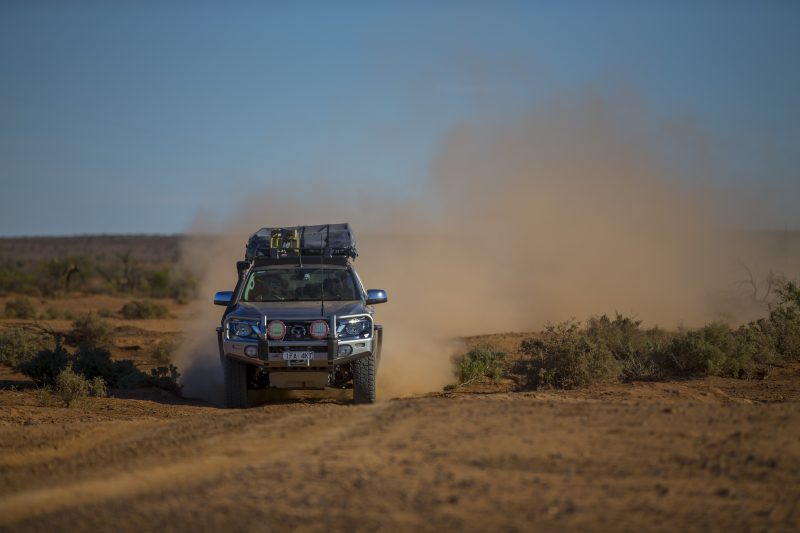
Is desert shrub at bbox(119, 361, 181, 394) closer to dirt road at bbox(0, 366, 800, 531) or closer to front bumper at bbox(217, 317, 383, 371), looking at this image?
front bumper at bbox(217, 317, 383, 371)

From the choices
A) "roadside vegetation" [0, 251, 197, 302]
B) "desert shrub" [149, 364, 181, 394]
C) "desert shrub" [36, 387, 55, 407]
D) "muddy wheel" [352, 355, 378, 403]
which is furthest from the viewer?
"roadside vegetation" [0, 251, 197, 302]

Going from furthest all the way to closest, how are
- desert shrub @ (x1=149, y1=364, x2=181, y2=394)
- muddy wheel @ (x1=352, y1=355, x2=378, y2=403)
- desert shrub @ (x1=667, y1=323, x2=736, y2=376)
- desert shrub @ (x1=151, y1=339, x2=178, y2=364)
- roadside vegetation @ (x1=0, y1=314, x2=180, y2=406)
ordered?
1. desert shrub @ (x1=151, y1=339, x2=178, y2=364)
2. desert shrub @ (x1=149, y1=364, x2=181, y2=394)
3. desert shrub @ (x1=667, y1=323, x2=736, y2=376)
4. roadside vegetation @ (x1=0, y1=314, x2=180, y2=406)
5. muddy wheel @ (x1=352, y1=355, x2=378, y2=403)

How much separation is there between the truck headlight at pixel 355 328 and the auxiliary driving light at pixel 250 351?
95 centimetres

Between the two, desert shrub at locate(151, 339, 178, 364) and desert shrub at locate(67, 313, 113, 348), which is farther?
desert shrub at locate(67, 313, 113, 348)

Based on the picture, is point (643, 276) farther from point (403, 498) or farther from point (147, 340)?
point (403, 498)

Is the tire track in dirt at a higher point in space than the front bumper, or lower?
lower

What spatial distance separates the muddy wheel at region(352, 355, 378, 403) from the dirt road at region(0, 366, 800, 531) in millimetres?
2743

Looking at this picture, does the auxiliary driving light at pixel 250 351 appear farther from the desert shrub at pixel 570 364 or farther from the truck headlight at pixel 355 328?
the desert shrub at pixel 570 364

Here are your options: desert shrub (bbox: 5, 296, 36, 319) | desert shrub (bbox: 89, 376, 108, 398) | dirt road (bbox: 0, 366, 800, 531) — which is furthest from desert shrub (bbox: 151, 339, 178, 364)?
desert shrub (bbox: 5, 296, 36, 319)

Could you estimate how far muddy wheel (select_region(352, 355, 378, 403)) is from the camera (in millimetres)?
10430

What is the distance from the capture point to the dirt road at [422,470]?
16.2 ft

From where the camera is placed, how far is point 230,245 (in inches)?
827

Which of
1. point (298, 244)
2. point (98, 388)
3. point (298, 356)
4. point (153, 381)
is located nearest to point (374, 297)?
point (298, 356)

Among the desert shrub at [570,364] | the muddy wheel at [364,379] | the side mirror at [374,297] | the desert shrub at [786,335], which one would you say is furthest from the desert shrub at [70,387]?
the desert shrub at [786,335]
